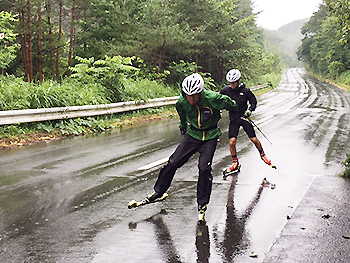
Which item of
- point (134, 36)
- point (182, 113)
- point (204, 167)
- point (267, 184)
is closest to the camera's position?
point (204, 167)

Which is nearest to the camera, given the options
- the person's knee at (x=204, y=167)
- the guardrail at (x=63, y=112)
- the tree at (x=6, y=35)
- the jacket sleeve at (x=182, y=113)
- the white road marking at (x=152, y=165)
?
the person's knee at (x=204, y=167)

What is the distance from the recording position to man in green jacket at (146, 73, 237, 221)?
16.5 ft

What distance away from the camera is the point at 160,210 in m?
5.45

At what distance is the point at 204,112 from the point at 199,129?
0.88ft

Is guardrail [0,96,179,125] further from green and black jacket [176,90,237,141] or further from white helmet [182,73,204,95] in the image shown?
white helmet [182,73,204,95]

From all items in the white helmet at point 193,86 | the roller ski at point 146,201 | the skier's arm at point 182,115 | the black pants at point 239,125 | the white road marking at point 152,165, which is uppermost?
the white helmet at point 193,86

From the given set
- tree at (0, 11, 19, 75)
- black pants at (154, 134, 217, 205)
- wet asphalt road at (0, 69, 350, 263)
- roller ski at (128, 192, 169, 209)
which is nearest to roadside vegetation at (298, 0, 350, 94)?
tree at (0, 11, 19, 75)

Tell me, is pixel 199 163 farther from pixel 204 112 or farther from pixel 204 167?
pixel 204 112

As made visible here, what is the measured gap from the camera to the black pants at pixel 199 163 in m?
5.21

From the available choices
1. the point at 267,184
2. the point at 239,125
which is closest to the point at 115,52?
the point at 239,125

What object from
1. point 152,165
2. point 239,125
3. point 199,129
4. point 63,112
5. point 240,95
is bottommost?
point 152,165

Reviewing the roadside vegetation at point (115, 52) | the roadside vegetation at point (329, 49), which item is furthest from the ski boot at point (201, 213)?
the roadside vegetation at point (329, 49)

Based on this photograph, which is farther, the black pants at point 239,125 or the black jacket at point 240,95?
the black pants at point 239,125

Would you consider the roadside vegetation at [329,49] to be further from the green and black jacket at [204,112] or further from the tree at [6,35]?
the green and black jacket at [204,112]
